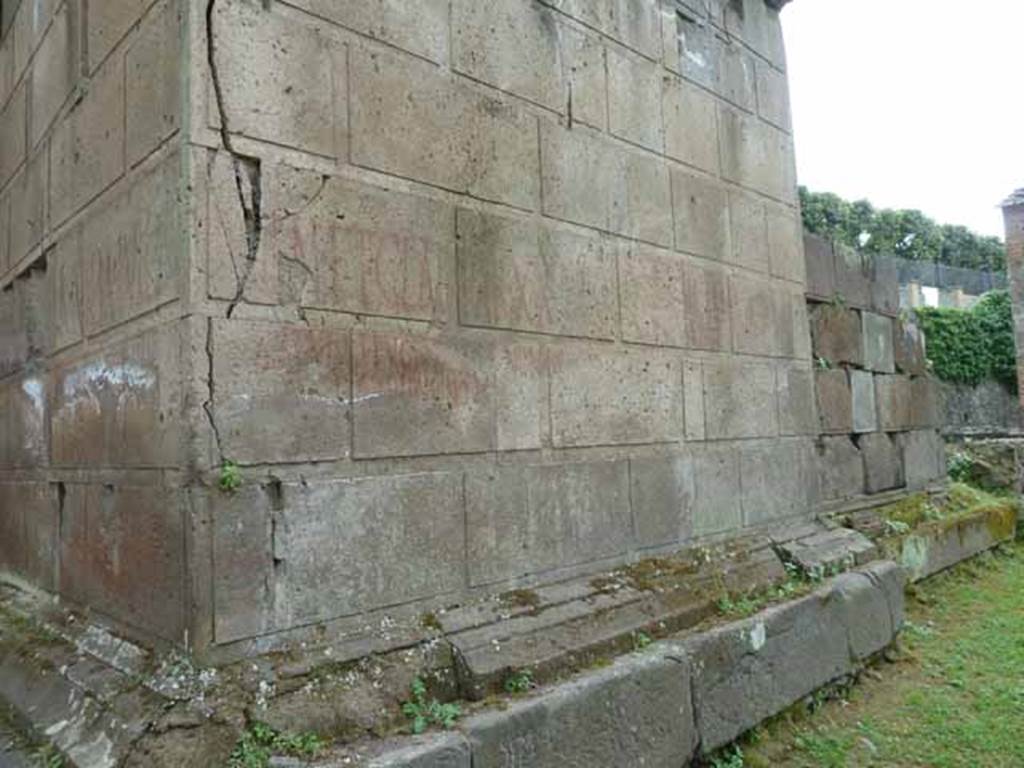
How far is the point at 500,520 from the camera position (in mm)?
3115

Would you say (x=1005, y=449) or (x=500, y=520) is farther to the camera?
(x=1005, y=449)

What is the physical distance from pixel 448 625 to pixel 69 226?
223 cm

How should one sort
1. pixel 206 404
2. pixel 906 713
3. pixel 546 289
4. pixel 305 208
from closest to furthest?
pixel 206 404
pixel 305 208
pixel 546 289
pixel 906 713

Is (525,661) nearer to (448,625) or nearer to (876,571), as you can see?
(448,625)

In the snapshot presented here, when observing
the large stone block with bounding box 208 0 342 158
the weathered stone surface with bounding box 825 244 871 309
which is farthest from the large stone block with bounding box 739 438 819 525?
the large stone block with bounding box 208 0 342 158

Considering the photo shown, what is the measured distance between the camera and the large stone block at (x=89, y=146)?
9.43ft

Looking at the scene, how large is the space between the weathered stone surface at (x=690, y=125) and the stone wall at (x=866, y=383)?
1575 millimetres

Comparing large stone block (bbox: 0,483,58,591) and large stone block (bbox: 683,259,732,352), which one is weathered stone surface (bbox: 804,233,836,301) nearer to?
large stone block (bbox: 683,259,732,352)

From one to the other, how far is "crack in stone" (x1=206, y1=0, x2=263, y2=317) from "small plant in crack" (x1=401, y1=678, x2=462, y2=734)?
1325mm

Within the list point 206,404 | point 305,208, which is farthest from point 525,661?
point 305,208

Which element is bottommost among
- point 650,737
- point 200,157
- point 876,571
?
point 650,737

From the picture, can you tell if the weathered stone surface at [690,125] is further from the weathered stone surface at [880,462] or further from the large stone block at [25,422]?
the large stone block at [25,422]

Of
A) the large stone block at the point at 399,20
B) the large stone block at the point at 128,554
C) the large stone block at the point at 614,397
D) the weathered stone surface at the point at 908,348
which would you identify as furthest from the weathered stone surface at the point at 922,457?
the large stone block at the point at 128,554

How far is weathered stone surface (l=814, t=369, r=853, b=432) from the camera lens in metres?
5.75
